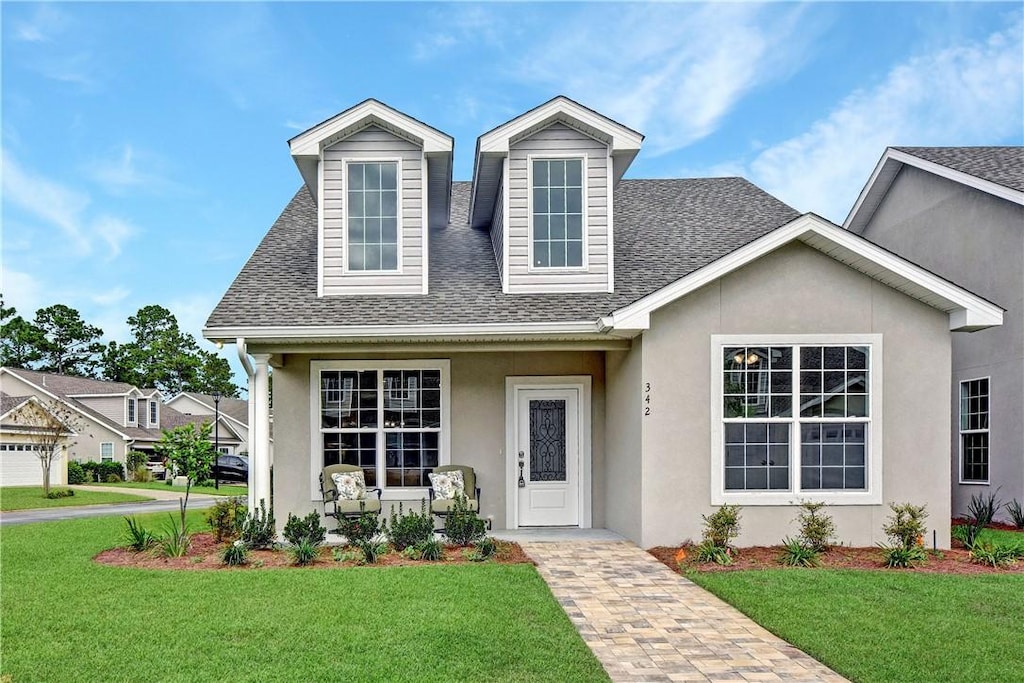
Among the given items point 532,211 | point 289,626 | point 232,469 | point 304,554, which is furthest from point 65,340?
point 289,626

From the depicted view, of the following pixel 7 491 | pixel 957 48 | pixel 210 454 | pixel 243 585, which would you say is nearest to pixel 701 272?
pixel 243 585

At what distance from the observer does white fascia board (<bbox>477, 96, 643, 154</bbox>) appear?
1111cm

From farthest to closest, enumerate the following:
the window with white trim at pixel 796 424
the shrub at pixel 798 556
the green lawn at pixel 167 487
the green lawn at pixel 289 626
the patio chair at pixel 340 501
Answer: the green lawn at pixel 167 487 < the patio chair at pixel 340 501 < the window with white trim at pixel 796 424 < the shrub at pixel 798 556 < the green lawn at pixel 289 626

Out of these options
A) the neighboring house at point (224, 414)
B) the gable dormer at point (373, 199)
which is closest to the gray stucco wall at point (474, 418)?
the gable dormer at point (373, 199)

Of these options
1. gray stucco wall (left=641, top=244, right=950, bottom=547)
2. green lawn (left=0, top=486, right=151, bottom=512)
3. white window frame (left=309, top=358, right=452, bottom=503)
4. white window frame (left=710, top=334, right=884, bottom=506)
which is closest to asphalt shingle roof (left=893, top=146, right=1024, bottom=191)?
gray stucco wall (left=641, top=244, right=950, bottom=547)

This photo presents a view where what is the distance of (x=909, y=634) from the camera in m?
6.01

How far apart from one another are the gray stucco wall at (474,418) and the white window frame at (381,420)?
2.6 inches

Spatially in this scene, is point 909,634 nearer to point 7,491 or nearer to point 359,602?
point 359,602

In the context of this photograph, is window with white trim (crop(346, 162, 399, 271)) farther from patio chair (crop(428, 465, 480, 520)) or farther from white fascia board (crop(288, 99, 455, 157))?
patio chair (crop(428, 465, 480, 520))

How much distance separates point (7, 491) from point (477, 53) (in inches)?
848

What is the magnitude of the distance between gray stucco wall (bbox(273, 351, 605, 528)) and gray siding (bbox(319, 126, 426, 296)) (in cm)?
105

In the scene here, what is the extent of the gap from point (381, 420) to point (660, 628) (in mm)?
6057

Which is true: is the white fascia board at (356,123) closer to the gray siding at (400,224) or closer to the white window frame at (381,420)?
the gray siding at (400,224)

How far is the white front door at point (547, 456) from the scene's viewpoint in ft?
37.6
